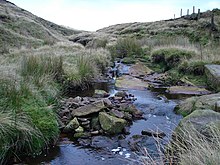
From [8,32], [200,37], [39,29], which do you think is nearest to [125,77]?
[200,37]

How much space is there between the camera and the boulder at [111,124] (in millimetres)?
5836

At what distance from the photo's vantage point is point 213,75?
9.98 m

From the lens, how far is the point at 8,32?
27188mm

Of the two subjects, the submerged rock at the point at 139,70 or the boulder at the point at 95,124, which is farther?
the submerged rock at the point at 139,70

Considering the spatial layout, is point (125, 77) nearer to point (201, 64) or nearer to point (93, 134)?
point (201, 64)

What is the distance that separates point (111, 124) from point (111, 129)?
11cm

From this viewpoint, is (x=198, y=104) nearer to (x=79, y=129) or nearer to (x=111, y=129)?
(x=111, y=129)

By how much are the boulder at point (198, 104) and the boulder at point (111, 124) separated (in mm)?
1817

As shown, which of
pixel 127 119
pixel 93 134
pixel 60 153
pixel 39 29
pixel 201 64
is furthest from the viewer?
pixel 39 29

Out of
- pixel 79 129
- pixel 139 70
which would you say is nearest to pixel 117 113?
pixel 79 129

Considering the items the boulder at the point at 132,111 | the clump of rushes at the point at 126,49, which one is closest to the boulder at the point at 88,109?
the boulder at the point at 132,111

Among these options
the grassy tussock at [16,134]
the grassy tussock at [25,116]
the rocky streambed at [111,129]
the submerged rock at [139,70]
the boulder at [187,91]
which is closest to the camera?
the grassy tussock at [16,134]

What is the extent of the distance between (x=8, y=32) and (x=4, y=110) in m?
24.4

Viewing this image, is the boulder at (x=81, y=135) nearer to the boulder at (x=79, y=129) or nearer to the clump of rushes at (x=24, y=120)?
the boulder at (x=79, y=129)
